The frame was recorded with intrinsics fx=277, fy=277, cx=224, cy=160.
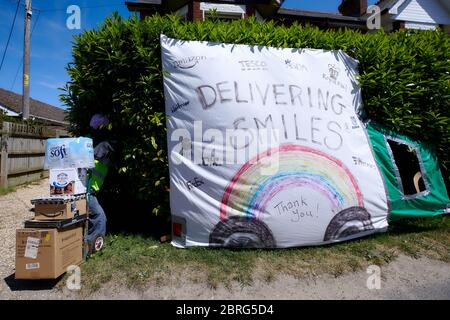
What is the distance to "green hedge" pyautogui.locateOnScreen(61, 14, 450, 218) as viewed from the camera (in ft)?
12.7

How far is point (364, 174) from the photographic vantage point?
4.09 m

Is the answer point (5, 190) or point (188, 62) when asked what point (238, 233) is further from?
point (5, 190)

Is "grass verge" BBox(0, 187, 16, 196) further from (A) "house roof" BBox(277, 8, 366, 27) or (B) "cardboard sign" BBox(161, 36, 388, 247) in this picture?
(A) "house roof" BBox(277, 8, 366, 27)

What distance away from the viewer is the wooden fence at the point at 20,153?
7457mm

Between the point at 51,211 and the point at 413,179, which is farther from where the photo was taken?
the point at 413,179

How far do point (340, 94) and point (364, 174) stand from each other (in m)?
1.27

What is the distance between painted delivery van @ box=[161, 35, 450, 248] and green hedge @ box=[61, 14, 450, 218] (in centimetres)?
21

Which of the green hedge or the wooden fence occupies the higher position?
the green hedge

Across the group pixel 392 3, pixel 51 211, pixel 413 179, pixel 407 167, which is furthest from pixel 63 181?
pixel 392 3

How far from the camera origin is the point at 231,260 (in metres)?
3.46

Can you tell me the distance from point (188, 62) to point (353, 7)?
1565 cm

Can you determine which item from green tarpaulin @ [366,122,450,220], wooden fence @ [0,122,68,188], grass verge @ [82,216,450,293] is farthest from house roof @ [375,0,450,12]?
wooden fence @ [0,122,68,188]
